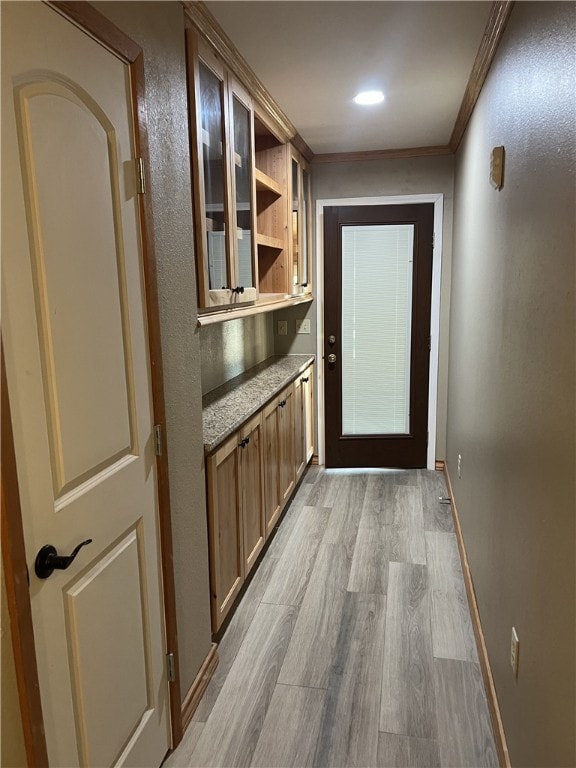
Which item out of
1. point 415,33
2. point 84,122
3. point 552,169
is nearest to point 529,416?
point 552,169

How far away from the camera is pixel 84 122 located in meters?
1.31

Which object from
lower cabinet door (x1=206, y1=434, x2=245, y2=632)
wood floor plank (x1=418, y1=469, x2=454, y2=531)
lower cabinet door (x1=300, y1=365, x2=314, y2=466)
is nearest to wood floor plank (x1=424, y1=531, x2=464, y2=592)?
wood floor plank (x1=418, y1=469, x2=454, y2=531)

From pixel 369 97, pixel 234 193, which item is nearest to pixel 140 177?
pixel 234 193

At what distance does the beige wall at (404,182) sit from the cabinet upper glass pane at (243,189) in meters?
1.73

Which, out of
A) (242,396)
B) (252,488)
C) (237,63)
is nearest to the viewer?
(237,63)

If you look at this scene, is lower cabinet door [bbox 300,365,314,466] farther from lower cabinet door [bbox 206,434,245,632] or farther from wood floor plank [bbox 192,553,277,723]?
lower cabinet door [bbox 206,434,245,632]

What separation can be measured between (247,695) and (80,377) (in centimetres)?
151

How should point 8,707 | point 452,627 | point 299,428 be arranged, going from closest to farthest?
1. point 8,707
2. point 452,627
3. point 299,428

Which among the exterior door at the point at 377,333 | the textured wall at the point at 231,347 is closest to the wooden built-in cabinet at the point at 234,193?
the textured wall at the point at 231,347

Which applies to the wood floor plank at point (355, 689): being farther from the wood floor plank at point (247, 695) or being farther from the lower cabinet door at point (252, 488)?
the lower cabinet door at point (252, 488)

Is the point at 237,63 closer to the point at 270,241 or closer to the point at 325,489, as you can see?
the point at 270,241

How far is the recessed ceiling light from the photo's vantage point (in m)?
2.85

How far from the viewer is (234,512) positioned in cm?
253

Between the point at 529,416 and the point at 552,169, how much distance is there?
2.08 feet
